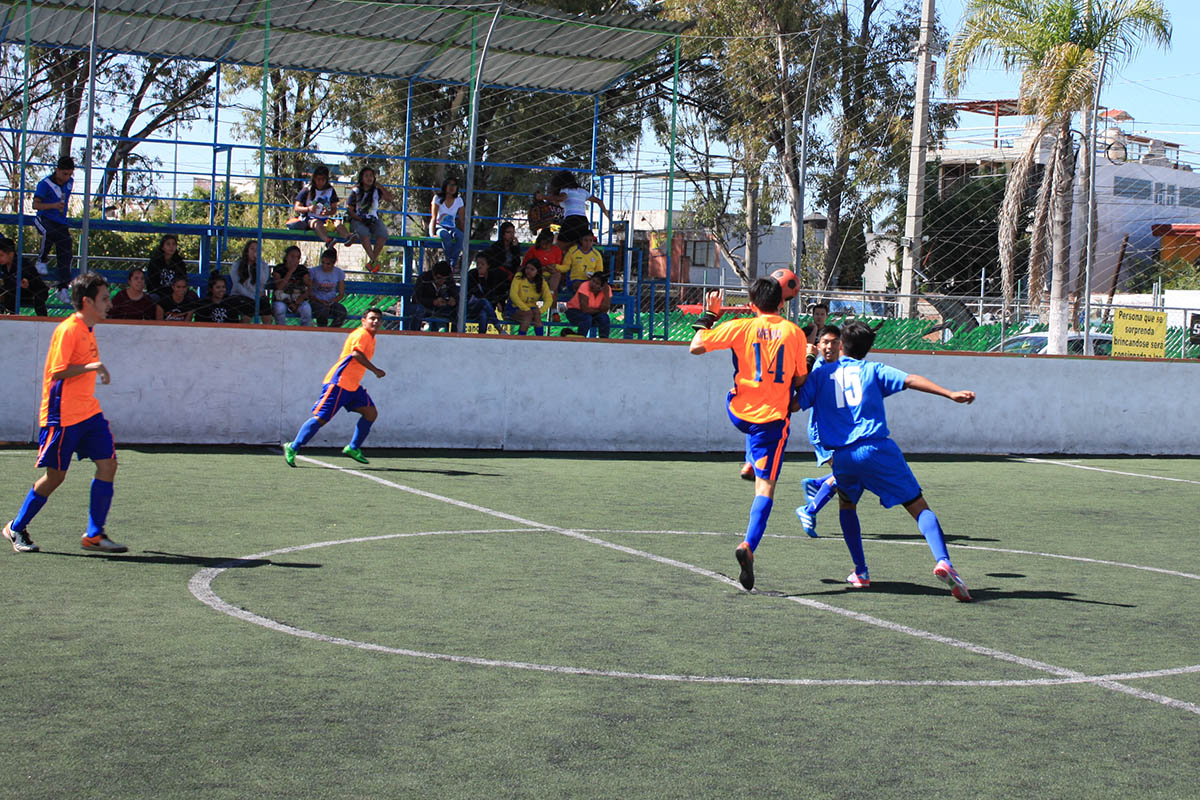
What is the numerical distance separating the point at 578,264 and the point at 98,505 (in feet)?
37.1

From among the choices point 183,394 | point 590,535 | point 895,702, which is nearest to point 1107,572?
point 590,535

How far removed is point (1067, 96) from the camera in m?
23.9

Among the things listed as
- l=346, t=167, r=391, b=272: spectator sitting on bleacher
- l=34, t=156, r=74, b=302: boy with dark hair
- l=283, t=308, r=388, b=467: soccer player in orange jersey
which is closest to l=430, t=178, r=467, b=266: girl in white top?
l=346, t=167, r=391, b=272: spectator sitting on bleacher

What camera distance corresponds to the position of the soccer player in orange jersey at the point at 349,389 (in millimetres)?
13266

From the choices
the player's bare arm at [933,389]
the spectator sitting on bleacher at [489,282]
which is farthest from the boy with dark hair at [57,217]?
the player's bare arm at [933,389]

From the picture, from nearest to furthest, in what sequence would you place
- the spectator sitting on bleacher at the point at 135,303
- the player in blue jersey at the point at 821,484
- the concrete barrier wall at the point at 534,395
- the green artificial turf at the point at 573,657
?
the green artificial turf at the point at 573,657, the player in blue jersey at the point at 821,484, the concrete barrier wall at the point at 534,395, the spectator sitting on bleacher at the point at 135,303

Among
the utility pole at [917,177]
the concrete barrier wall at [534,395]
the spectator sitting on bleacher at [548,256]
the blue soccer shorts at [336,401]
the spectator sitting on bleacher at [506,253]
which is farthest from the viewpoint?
the utility pole at [917,177]

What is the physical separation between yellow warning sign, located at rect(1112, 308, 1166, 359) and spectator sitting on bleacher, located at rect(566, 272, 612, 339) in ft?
23.3

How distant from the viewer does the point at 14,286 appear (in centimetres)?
1522

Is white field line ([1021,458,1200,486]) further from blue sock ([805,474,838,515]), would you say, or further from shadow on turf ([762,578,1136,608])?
shadow on turf ([762,578,1136,608])

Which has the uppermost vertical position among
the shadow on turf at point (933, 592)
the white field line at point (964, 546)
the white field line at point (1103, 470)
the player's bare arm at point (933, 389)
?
the player's bare arm at point (933, 389)

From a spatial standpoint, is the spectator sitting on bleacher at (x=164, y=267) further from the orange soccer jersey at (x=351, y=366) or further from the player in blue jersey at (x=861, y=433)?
the player in blue jersey at (x=861, y=433)

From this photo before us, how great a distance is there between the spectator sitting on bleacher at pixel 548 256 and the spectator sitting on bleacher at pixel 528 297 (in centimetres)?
31

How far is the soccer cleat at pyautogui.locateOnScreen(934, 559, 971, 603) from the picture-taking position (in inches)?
290
